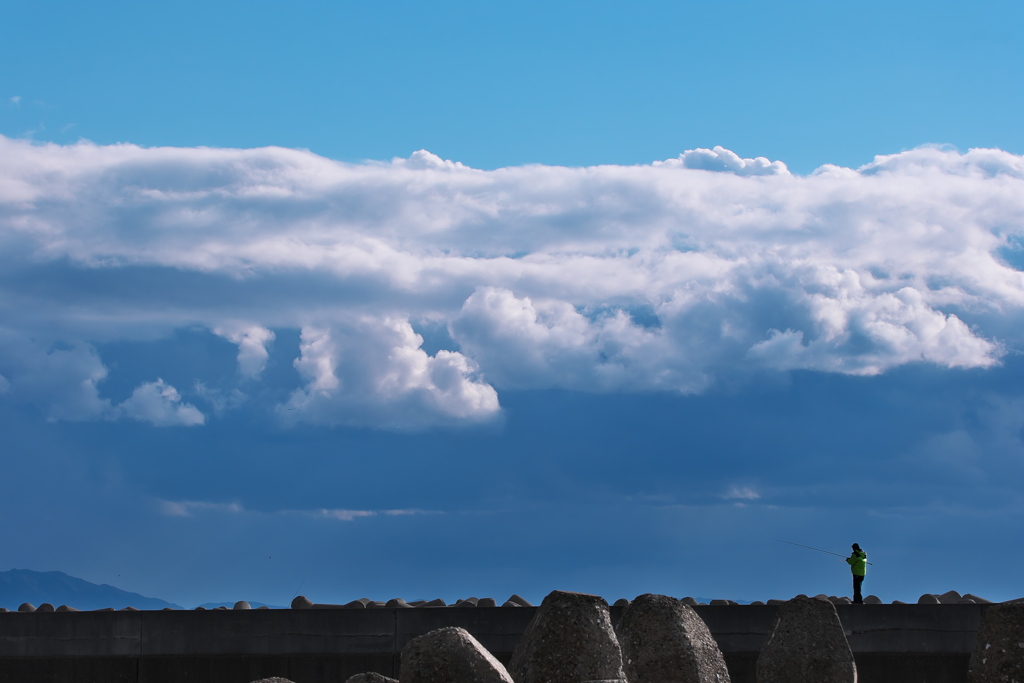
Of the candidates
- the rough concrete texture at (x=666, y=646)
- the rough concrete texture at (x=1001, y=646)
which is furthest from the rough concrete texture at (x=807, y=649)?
the rough concrete texture at (x=1001, y=646)

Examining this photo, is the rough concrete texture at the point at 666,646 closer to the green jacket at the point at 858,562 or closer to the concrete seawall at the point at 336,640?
the concrete seawall at the point at 336,640

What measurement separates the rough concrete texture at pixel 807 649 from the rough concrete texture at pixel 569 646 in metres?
2.82

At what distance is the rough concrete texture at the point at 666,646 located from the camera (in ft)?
37.0

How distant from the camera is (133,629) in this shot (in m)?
15.8

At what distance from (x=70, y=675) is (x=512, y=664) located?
793 centimetres

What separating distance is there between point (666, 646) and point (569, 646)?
1.50 m

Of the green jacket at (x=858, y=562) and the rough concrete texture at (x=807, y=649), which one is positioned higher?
the green jacket at (x=858, y=562)

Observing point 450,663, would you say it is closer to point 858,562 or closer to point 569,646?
point 569,646

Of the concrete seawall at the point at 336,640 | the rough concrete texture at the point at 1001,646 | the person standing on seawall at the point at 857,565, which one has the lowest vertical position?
the rough concrete texture at the point at 1001,646

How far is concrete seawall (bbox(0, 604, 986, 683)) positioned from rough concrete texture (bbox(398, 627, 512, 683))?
19.4ft

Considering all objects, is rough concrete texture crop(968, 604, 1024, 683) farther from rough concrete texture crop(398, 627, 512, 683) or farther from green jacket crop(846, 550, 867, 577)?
green jacket crop(846, 550, 867, 577)

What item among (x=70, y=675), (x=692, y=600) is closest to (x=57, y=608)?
(x=70, y=675)

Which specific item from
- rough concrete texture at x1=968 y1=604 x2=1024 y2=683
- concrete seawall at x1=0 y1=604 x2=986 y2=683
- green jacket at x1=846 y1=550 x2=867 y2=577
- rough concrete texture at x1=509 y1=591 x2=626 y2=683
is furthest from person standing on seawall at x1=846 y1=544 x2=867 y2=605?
rough concrete texture at x1=509 y1=591 x2=626 y2=683

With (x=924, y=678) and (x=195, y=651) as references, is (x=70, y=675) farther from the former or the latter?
(x=924, y=678)
